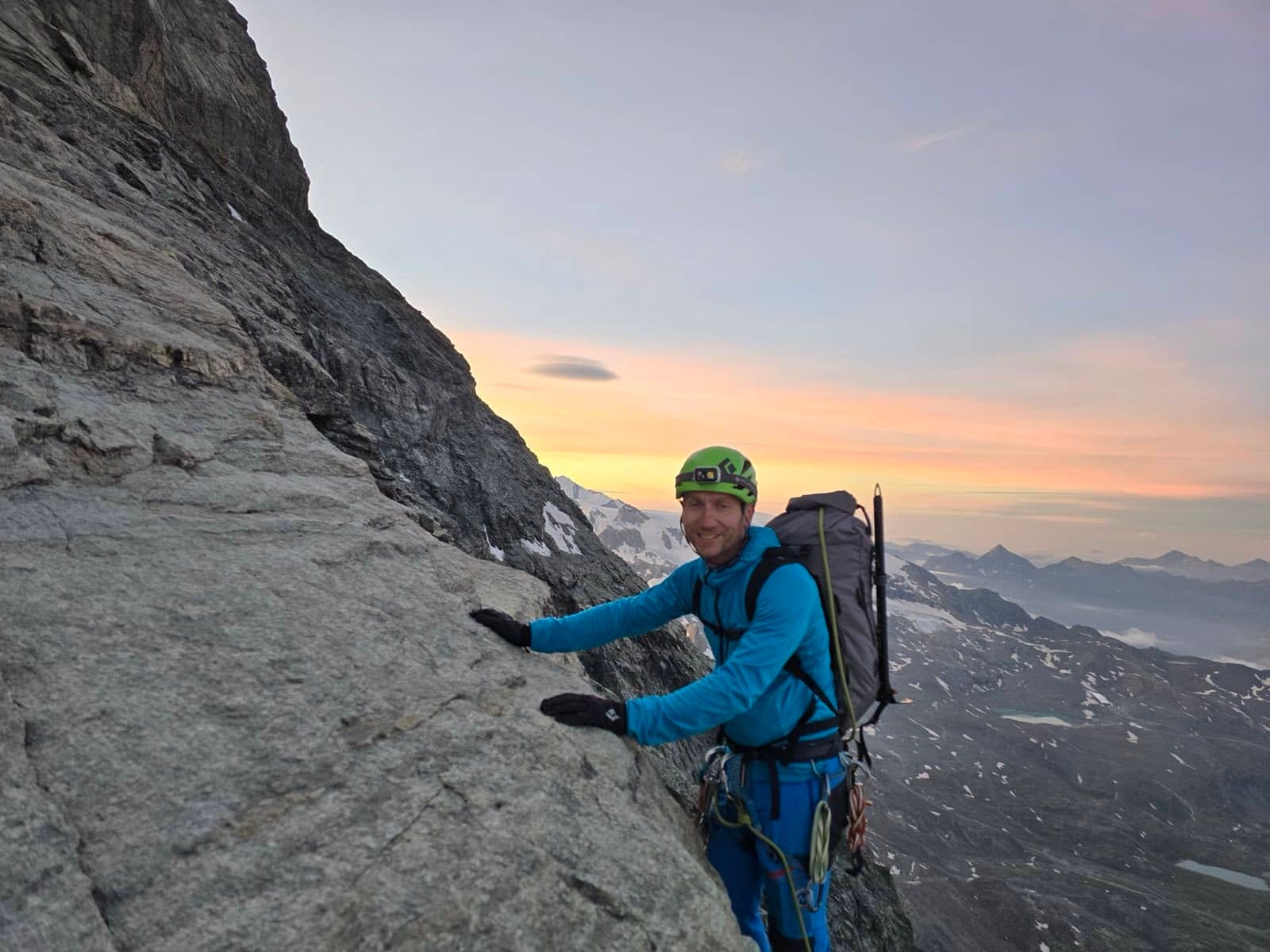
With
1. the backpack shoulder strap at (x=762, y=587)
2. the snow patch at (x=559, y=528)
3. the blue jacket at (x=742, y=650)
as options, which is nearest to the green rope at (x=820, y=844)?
the blue jacket at (x=742, y=650)

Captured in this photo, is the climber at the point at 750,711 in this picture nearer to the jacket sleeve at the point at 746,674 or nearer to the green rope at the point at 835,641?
the jacket sleeve at the point at 746,674

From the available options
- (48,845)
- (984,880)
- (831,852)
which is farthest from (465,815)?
(984,880)

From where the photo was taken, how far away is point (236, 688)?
5.10m

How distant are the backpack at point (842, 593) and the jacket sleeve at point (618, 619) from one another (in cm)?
28

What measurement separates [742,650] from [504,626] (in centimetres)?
281

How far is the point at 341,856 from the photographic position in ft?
13.4

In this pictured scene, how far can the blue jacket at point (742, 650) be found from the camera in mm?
5324

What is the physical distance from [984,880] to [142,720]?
240082mm

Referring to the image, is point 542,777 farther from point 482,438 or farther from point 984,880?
point 984,880

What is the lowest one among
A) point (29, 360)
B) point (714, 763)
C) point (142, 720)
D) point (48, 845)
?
point (714, 763)

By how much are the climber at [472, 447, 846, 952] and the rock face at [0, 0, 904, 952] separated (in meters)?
0.60

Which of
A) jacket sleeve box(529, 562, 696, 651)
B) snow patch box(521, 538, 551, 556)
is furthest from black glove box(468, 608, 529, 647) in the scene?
snow patch box(521, 538, 551, 556)

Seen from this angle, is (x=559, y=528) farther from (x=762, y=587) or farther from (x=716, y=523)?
(x=762, y=587)

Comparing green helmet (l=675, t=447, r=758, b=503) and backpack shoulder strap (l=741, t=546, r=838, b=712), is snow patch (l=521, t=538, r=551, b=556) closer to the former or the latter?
green helmet (l=675, t=447, r=758, b=503)
